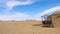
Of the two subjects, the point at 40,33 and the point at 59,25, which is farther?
the point at 59,25

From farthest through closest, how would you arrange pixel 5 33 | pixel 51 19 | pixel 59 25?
pixel 51 19 < pixel 59 25 < pixel 5 33

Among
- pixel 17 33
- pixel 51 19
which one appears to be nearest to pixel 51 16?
pixel 51 19

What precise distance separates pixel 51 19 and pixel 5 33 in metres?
6.91

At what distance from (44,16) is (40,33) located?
6.16m

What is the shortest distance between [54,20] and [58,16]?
1.89 ft

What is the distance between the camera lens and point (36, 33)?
10648mm

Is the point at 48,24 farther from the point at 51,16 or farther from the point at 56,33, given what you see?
the point at 56,33

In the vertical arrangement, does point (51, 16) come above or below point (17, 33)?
above

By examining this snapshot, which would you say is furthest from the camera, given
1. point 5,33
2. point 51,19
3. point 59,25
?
point 51,19

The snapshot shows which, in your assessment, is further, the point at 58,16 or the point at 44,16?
the point at 44,16

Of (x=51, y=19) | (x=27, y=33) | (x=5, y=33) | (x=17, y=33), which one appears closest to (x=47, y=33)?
(x=27, y=33)

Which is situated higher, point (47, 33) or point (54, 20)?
point (54, 20)

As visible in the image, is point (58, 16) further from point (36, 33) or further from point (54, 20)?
point (36, 33)

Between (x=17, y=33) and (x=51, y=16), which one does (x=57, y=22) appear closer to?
(x=51, y=16)
